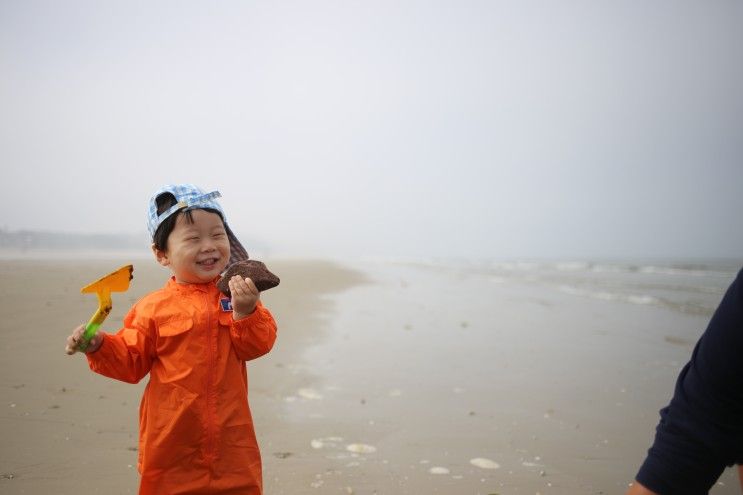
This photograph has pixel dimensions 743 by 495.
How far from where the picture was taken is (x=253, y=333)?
6.63ft

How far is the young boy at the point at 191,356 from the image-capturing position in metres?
1.93

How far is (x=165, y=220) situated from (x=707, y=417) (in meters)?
2.32

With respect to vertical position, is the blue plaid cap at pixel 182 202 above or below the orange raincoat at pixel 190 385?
above

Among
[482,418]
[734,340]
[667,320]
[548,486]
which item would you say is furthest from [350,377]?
[667,320]

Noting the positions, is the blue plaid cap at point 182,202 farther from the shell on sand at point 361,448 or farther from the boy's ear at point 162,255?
the shell on sand at point 361,448

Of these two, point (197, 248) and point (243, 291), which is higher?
point (197, 248)

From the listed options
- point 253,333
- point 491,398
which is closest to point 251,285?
point 253,333

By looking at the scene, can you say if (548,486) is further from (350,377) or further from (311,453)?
(350,377)

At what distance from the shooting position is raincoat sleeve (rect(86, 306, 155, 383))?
75.6 inches

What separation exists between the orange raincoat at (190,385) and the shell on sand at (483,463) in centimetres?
189

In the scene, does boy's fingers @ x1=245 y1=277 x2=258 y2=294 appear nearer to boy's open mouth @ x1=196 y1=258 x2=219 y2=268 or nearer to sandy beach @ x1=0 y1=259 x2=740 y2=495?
boy's open mouth @ x1=196 y1=258 x2=219 y2=268

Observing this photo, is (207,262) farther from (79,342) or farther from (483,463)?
(483,463)

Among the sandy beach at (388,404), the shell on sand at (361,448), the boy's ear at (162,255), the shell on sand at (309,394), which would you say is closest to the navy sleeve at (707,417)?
the sandy beach at (388,404)

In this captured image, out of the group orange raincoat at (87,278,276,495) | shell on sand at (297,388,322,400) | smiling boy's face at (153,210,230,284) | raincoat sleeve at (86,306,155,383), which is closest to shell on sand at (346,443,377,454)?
shell on sand at (297,388,322,400)
